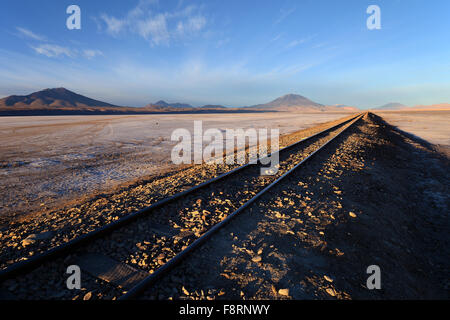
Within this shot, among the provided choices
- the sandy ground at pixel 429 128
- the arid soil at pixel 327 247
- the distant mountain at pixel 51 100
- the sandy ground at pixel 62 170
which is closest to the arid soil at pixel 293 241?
the arid soil at pixel 327 247

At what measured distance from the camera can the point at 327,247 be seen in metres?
3.23

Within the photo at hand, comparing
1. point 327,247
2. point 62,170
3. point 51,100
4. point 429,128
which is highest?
point 51,100

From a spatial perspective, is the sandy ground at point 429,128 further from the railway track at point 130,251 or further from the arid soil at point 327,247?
the railway track at point 130,251

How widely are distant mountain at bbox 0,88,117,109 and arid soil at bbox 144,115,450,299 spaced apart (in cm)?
19526

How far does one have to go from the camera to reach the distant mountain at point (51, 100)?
509ft

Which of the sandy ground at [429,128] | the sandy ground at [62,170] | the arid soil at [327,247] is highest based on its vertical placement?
the sandy ground at [429,128]

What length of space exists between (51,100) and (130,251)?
228m

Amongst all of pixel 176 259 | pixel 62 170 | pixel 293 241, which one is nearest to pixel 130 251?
pixel 176 259

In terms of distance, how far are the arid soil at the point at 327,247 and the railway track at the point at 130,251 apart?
0.26 m

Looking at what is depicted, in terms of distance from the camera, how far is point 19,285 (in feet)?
8.13

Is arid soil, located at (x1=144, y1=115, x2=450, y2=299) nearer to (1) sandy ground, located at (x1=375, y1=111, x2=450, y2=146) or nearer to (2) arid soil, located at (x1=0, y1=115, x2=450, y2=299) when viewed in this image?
(2) arid soil, located at (x1=0, y1=115, x2=450, y2=299)

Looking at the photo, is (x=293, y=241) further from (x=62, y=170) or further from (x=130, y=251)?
(x=62, y=170)

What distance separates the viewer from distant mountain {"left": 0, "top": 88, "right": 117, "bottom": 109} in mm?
155000
